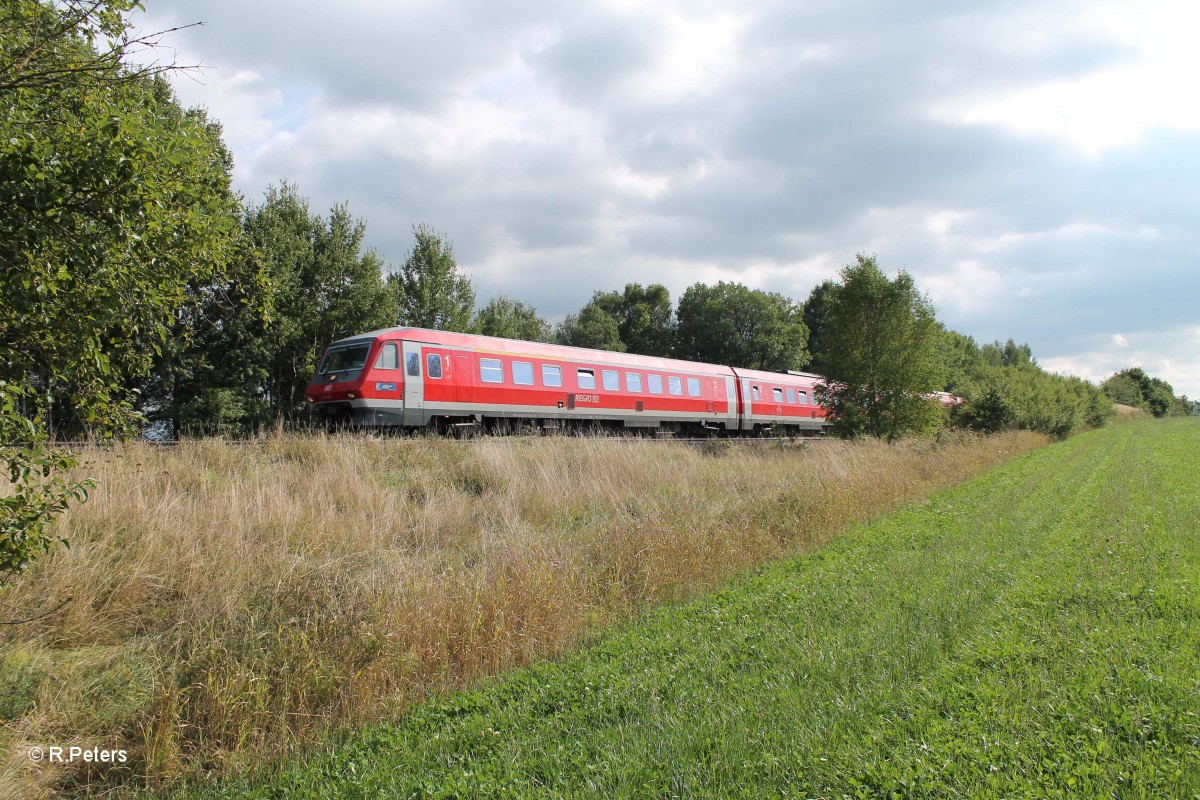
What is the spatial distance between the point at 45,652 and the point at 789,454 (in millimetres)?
15119

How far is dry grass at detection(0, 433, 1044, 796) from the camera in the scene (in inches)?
167

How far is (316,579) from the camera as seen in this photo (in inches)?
233

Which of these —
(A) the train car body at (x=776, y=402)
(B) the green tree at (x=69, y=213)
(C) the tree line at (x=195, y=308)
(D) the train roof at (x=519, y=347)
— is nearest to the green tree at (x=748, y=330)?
(C) the tree line at (x=195, y=308)

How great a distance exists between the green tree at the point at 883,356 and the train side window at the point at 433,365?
14.1m

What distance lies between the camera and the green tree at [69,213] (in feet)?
10.6

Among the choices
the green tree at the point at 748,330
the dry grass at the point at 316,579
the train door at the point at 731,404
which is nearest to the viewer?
the dry grass at the point at 316,579

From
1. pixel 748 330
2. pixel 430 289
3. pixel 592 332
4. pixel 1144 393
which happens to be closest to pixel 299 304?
pixel 430 289

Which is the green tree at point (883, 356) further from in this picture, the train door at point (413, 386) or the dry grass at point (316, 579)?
the train door at point (413, 386)

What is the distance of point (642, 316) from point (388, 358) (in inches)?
2075

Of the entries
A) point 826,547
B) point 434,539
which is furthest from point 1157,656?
point 434,539

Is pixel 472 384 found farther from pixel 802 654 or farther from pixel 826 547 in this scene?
pixel 802 654

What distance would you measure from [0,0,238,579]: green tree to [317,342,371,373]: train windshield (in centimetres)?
1183

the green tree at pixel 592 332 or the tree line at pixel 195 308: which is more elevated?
the green tree at pixel 592 332

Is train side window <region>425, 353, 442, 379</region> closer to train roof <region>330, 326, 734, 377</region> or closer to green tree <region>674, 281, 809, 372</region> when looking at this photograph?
train roof <region>330, 326, 734, 377</region>
